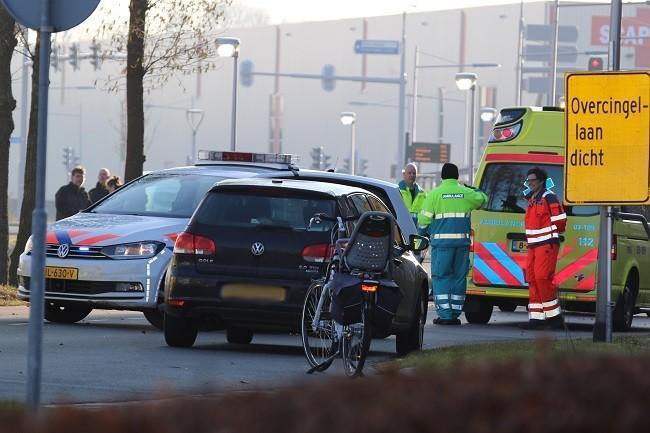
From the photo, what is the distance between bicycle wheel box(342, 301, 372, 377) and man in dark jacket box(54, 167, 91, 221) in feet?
42.2

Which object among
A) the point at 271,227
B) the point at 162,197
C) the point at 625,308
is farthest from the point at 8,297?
the point at 271,227

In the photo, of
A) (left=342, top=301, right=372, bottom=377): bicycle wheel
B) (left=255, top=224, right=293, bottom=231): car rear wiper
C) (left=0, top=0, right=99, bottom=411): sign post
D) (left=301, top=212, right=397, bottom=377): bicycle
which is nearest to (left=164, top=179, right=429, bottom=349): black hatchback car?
(left=255, top=224, right=293, bottom=231): car rear wiper

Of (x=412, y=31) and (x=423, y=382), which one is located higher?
(x=412, y=31)

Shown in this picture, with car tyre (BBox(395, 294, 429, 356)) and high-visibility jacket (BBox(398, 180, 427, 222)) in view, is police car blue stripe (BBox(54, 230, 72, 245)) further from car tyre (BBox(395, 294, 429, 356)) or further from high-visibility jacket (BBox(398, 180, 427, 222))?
high-visibility jacket (BBox(398, 180, 427, 222))

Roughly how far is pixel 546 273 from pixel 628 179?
118 inches

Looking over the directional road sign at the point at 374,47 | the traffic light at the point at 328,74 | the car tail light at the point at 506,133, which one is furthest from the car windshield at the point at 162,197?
the directional road sign at the point at 374,47

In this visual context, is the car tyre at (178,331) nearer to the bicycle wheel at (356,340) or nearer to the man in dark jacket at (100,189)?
the bicycle wheel at (356,340)

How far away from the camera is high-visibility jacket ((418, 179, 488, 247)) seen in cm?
1892

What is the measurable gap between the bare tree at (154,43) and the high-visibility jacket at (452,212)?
671 cm

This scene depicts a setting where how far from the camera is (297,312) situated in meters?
13.5

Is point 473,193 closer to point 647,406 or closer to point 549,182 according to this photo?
point 549,182

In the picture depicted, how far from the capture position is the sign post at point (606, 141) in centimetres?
1494

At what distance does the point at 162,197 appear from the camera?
17141mm

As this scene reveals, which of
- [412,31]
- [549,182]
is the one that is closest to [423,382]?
[549,182]
